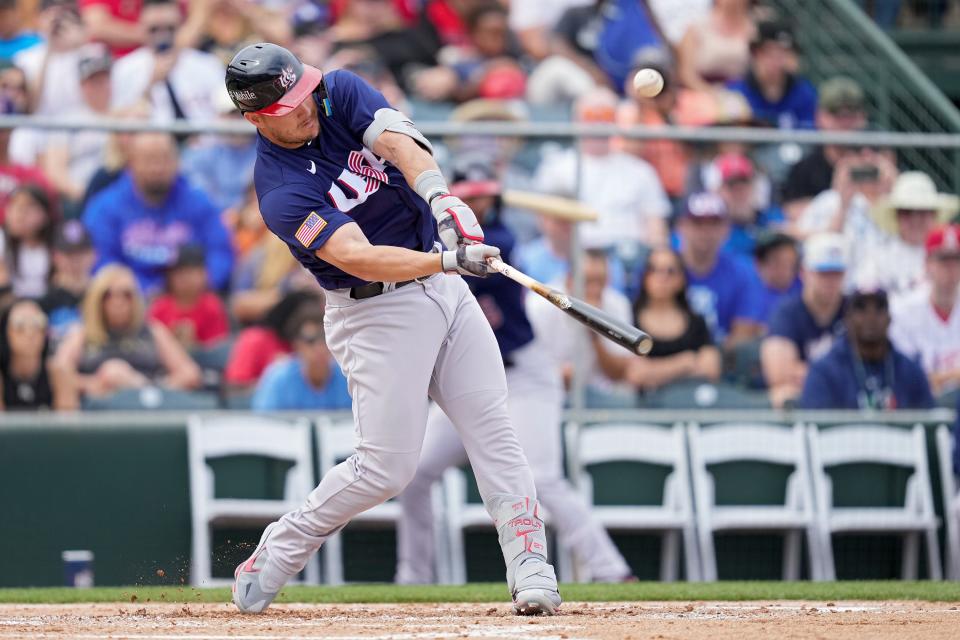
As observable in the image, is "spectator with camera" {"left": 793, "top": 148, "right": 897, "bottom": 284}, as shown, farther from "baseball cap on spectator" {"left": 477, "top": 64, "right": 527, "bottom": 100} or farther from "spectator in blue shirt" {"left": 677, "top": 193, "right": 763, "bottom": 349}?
"baseball cap on spectator" {"left": 477, "top": 64, "right": 527, "bottom": 100}

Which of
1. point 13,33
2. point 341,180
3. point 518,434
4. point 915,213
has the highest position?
point 13,33

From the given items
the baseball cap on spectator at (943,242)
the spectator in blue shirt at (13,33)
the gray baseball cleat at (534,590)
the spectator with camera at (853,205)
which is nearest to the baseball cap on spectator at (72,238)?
the spectator in blue shirt at (13,33)

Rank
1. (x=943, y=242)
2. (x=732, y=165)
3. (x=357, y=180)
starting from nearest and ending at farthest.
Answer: (x=357, y=180) < (x=943, y=242) < (x=732, y=165)

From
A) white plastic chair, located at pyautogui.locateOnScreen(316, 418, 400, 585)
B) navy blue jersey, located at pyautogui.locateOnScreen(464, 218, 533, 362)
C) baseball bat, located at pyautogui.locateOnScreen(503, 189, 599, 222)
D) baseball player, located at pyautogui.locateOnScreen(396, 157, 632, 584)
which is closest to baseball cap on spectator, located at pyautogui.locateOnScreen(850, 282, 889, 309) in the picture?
baseball bat, located at pyautogui.locateOnScreen(503, 189, 599, 222)

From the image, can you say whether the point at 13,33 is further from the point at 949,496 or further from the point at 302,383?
the point at 949,496

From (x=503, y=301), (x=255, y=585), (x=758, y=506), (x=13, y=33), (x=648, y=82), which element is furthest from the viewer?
(x=13, y=33)

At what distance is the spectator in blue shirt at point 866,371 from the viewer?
8.45 m

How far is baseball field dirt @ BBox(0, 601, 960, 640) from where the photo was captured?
433 cm

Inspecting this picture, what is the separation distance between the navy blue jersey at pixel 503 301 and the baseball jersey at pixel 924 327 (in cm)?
238

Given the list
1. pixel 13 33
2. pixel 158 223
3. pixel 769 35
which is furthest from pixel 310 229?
pixel 769 35

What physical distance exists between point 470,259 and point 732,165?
452 cm

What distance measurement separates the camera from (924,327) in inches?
336

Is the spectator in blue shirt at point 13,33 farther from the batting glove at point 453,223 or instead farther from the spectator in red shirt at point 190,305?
the batting glove at point 453,223

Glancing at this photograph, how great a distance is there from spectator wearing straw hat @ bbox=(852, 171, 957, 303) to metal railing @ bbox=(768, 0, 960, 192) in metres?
1.77
